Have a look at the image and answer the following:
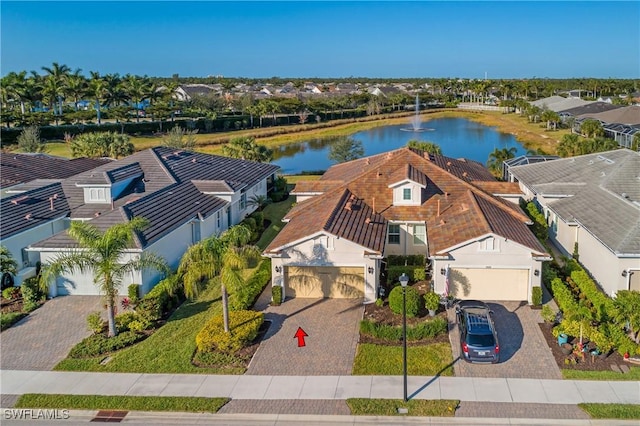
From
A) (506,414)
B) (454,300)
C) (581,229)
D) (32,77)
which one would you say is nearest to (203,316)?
(454,300)

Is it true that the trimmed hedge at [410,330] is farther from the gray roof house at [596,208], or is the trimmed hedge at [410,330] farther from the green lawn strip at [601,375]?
the gray roof house at [596,208]

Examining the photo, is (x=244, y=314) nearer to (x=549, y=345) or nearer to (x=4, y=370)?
(x=4, y=370)

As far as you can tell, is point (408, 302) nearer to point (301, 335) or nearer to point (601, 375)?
point (301, 335)

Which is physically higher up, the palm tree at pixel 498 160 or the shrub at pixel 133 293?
the palm tree at pixel 498 160

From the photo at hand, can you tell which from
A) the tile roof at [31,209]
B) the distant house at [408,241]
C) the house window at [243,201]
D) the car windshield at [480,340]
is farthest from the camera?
the house window at [243,201]

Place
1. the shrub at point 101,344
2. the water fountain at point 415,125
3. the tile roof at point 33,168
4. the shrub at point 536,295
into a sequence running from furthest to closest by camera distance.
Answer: the water fountain at point 415,125 < the tile roof at point 33,168 < the shrub at point 536,295 < the shrub at point 101,344

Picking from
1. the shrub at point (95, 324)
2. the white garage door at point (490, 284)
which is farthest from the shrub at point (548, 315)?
the shrub at point (95, 324)

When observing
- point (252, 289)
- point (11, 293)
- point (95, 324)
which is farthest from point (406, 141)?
point (95, 324)
